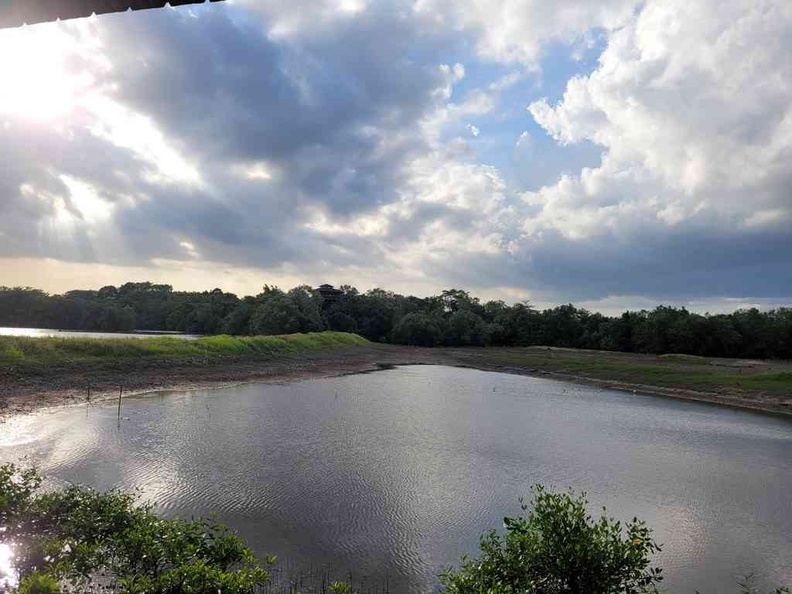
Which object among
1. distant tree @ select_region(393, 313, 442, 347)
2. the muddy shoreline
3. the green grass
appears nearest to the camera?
the muddy shoreline

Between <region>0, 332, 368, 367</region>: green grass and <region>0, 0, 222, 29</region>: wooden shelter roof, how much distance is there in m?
25.5

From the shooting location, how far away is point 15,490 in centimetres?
753

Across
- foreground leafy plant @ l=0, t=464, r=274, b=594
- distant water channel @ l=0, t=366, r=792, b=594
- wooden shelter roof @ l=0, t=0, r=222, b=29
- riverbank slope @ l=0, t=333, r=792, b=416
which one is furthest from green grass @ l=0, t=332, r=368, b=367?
wooden shelter roof @ l=0, t=0, r=222, b=29

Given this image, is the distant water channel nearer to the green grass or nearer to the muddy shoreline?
the muddy shoreline

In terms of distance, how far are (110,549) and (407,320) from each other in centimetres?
10392

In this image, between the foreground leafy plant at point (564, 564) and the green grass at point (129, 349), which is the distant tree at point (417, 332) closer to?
the green grass at point (129, 349)

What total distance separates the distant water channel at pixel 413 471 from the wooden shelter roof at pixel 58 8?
356 inches

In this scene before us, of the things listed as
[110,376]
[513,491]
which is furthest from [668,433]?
[110,376]

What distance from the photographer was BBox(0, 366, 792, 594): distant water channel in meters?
9.41

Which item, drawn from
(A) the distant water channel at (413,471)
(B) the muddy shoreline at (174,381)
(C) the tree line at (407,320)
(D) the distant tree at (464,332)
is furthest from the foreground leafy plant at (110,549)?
(D) the distant tree at (464,332)

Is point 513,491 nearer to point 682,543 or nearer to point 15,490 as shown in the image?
point 682,543

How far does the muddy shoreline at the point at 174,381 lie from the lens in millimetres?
22406

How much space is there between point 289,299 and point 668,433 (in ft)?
276

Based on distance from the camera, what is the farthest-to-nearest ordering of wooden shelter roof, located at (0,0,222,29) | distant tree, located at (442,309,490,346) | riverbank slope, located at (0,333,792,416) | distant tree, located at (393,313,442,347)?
distant tree, located at (442,309,490,346)
distant tree, located at (393,313,442,347)
riverbank slope, located at (0,333,792,416)
wooden shelter roof, located at (0,0,222,29)
